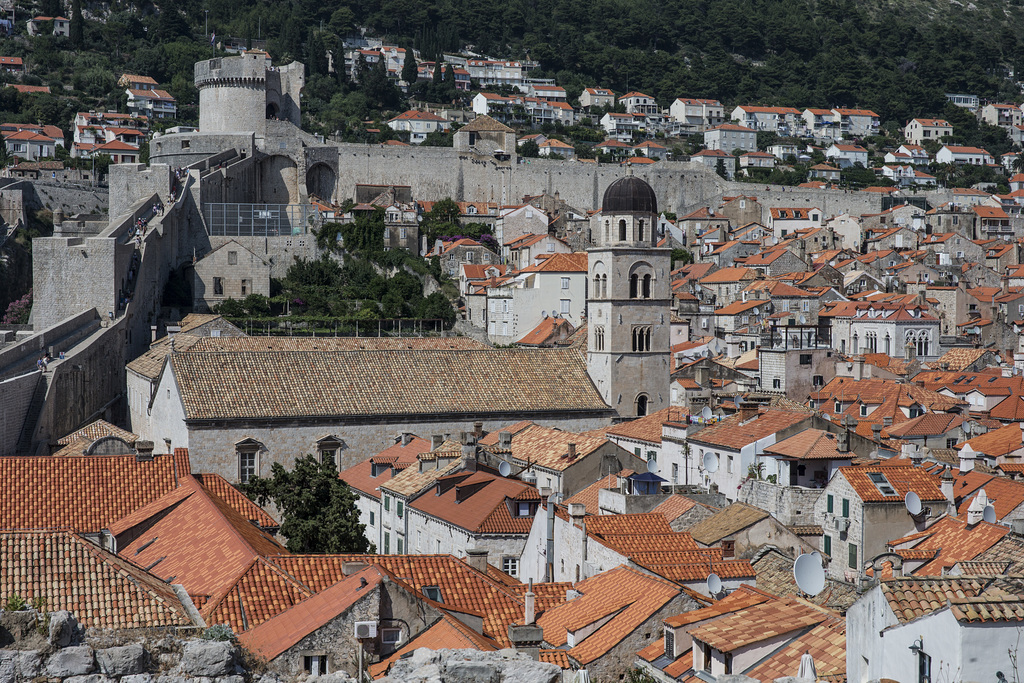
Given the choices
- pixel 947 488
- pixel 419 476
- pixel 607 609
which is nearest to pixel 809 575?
pixel 607 609

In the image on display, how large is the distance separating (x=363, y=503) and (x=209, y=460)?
4.36 m

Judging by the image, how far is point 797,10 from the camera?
168m

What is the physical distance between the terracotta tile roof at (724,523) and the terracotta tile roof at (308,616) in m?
6.76

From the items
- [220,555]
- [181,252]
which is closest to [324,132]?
[181,252]

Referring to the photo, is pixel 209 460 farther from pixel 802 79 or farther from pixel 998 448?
pixel 802 79

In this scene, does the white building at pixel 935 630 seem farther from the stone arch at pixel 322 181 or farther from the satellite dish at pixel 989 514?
the stone arch at pixel 322 181

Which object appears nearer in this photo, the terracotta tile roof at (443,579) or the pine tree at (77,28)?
the terracotta tile roof at (443,579)

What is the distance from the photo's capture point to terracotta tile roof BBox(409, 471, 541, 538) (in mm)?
23109

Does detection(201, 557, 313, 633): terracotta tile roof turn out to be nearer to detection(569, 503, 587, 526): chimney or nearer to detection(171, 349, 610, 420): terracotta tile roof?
detection(569, 503, 587, 526): chimney

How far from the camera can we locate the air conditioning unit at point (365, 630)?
12.9m

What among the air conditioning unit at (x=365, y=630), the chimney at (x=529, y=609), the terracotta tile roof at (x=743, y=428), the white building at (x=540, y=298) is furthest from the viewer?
the white building at (x=540, y=298)

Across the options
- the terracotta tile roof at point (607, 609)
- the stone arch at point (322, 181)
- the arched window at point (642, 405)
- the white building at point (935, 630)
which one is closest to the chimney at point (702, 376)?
the arched window at point (642, 405)

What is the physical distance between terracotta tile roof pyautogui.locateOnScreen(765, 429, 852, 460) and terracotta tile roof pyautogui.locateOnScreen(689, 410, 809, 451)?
66 cm

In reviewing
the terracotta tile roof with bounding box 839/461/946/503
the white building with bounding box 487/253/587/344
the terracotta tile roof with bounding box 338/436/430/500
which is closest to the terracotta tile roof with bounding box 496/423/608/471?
the terracotta tile roof with bounding box 338/436/430/500
